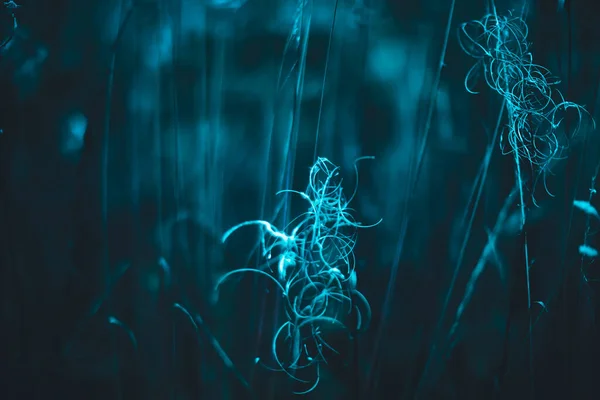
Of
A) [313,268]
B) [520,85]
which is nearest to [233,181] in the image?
[313,268]

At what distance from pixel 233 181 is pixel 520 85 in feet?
2.02

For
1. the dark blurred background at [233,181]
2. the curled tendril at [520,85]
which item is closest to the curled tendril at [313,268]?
the dark blurred background at [233,181]

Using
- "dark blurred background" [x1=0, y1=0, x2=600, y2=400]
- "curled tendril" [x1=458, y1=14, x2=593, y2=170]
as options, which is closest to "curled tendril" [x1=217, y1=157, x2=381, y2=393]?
"dark blurred background" [x1=0, y1=0, x2=600, y2=400]

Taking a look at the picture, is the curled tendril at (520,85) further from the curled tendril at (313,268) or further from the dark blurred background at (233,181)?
the curled tendril at (313,268)

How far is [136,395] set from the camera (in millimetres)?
868

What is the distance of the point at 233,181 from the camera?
0.85 m

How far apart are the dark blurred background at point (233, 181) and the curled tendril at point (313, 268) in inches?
0.9

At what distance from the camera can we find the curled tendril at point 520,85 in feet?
2.85

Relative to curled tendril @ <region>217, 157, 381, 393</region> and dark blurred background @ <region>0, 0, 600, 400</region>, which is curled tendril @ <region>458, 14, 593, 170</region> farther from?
curled tendril @ <region>217, 157, 381, 393</region>

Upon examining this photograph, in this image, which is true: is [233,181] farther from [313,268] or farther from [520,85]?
[520,85]

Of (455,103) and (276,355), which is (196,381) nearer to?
(276,355)

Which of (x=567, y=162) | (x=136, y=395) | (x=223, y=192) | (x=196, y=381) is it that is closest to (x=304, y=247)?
(x=223, y=192)

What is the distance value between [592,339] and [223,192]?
87 centimetres

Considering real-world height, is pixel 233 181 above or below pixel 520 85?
below
